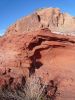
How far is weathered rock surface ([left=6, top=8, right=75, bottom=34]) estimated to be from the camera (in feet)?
56.6

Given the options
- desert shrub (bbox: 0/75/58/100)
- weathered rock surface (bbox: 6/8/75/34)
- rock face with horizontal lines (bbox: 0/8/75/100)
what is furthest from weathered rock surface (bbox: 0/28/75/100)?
weathered rock surface (bbox: 6/8/75/34)

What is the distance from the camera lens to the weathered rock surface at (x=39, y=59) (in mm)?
10602

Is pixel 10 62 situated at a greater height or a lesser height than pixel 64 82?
greater

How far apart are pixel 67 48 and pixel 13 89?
19.6 feet

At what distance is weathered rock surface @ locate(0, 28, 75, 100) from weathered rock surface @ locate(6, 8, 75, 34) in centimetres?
275

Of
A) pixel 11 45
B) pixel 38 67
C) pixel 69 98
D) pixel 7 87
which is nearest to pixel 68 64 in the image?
pixel 38 67

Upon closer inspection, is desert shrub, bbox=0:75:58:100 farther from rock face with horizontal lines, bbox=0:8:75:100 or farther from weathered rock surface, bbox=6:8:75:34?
weathered rock surface, bbox=6:8:75:34

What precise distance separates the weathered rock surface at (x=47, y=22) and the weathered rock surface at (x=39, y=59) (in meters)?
2.75

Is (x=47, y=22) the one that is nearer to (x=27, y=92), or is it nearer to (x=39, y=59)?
(x=39, y=59)

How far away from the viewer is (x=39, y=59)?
1398 cm

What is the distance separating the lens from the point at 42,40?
544 inches

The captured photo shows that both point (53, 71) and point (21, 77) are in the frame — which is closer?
point (21, 77)

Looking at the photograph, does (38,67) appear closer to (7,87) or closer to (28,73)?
(28,73)

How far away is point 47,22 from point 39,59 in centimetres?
643
